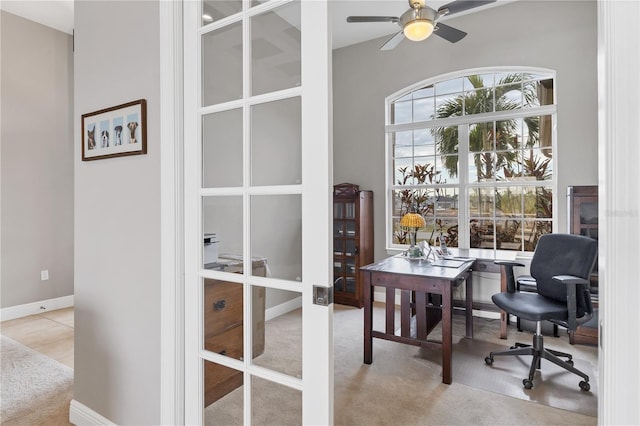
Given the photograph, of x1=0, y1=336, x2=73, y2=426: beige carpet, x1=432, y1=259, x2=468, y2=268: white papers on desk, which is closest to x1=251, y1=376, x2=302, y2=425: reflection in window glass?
x1=0, y1=336, x2=73, y2=426: beige carpet

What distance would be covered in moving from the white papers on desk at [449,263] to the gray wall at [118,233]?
238cm

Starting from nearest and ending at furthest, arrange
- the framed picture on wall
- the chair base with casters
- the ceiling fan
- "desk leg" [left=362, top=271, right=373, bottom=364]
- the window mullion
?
the framed picture on wall, the chair base with casters, the ceiling fan, "desk leg" [left=362, top=271, right=373, bottom=364], the window mullion

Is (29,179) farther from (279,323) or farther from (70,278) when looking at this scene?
(279,323)

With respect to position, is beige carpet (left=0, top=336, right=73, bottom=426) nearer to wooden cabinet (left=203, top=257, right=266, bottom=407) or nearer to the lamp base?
wooden cabinet (left=203, top=257, right=266, bottom=407)

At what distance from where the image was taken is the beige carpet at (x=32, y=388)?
6.97 feet

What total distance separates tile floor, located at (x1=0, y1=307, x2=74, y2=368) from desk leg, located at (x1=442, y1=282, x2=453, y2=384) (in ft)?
9.65

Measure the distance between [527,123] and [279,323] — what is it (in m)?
4.01

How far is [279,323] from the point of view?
1.36m

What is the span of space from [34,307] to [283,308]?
4.25 m

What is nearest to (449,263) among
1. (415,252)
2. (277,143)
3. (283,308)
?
(415,252)

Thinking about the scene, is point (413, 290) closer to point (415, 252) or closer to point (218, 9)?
point (415, 252)

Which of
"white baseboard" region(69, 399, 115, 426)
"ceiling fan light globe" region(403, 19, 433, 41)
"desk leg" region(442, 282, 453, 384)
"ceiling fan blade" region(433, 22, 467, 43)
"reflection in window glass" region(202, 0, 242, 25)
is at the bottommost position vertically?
"white baseboard" region(69, 399, 115, 426)

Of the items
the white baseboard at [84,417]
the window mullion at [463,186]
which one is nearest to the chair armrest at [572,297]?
the window mullion at [463,186]

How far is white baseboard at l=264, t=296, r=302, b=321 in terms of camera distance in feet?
4.32
